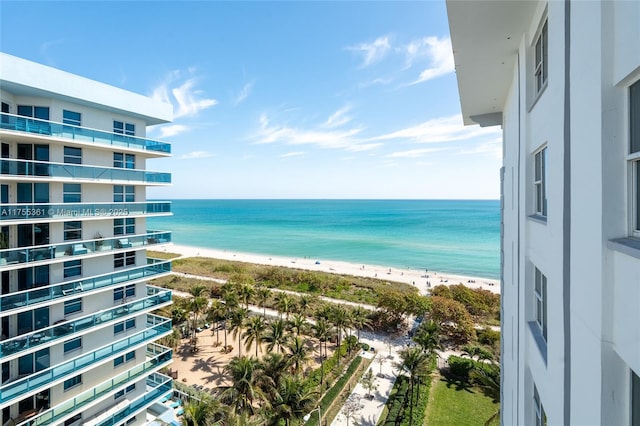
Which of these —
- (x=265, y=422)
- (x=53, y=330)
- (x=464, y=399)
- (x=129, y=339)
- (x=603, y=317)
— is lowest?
(x=464, y=399)

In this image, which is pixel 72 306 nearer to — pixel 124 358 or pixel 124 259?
pixel 124 259

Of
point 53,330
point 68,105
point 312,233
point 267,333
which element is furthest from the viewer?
point 312,233

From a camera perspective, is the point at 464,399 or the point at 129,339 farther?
the point at 464,399

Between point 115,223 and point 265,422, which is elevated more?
point 115,223

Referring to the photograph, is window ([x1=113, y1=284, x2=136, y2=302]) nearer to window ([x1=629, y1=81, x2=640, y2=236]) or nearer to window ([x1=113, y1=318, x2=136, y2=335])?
window ([x1=113, y1=318, x2=136, y2=335])

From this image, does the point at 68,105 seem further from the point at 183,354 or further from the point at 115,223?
the point at 183,354

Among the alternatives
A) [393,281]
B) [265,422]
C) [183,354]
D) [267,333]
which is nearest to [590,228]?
[265,422]

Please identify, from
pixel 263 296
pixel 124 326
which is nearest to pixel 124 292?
pixel 124 326
